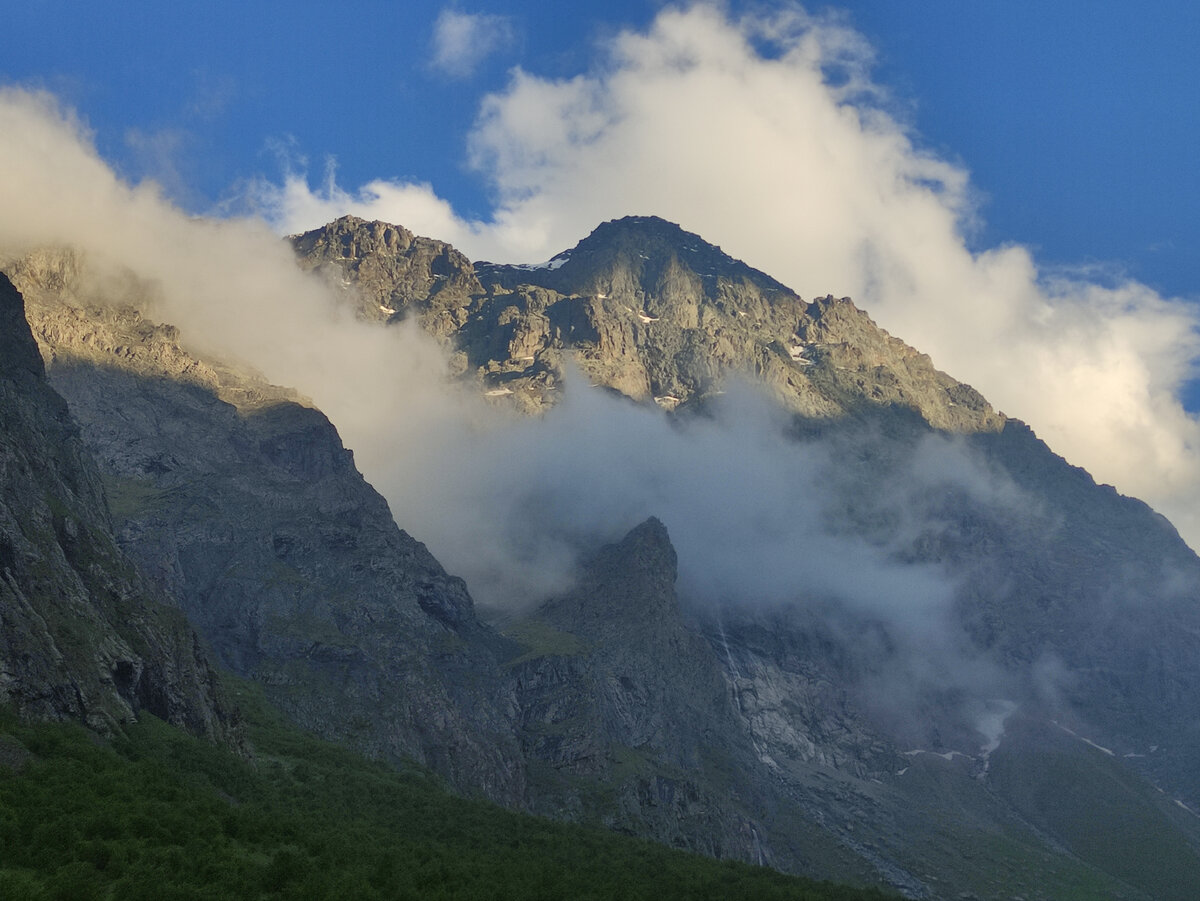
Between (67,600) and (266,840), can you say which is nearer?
(266,840)

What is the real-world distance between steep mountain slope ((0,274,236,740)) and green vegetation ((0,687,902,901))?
6116 millimetres

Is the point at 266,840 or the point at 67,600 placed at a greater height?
the point at 67,600

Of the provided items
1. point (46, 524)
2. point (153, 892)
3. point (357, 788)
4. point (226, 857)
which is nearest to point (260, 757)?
point (357, 788)

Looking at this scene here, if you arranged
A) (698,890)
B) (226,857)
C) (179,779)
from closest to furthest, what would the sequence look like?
1. (226,857)
2. (179,779)
3. (698,890)

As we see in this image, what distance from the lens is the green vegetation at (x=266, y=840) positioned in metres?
72.9

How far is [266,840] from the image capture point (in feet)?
306

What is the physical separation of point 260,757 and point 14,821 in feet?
292

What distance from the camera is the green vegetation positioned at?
7288 cm

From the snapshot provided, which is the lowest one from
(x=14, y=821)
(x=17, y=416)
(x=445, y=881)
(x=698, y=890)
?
(x=14, y=821)

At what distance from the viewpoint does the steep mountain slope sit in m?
108

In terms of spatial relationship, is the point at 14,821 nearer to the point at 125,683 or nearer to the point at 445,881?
the point at 445,881

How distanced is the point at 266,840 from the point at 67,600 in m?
45.3

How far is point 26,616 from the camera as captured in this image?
361 feet

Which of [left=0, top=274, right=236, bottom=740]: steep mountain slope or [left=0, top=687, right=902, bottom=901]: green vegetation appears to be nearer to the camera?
[left=0, top=687, right=902, bottom=901]: green vegetation
